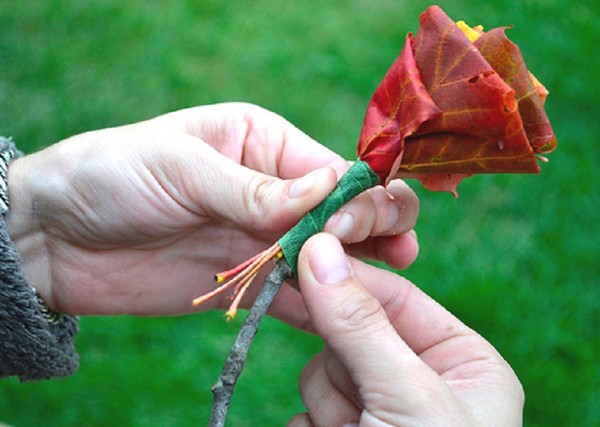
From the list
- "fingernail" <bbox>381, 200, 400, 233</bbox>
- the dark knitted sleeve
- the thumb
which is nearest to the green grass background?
the dark knitted sleeve

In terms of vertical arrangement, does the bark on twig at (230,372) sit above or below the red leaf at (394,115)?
below

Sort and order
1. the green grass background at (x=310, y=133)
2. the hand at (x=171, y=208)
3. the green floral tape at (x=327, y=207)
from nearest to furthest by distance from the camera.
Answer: the green floral tape at (x=327, y=207), the hand at (x=171, y=208), the green grass background at (x=310, y=133)

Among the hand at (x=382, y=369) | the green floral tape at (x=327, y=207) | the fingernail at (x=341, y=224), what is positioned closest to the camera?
the hand at (x=382, y=369)

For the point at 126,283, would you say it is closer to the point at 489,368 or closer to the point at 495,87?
the point at 489,368

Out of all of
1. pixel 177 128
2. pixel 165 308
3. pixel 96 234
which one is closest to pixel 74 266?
pixel 96 234

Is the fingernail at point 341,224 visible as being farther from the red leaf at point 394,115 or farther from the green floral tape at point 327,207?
the red leaf at point 394,115

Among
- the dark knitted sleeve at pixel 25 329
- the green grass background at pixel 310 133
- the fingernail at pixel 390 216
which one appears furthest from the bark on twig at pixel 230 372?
the green grass background at pixel 310 133

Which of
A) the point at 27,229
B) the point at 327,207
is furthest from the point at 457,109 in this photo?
the point at 27,229
